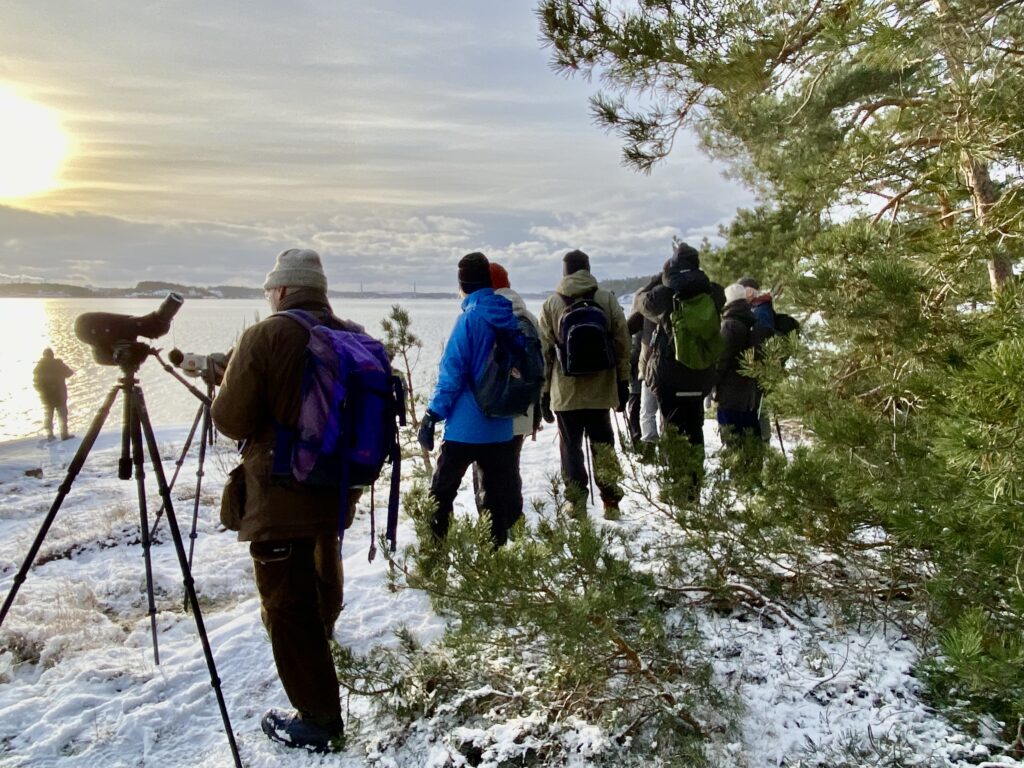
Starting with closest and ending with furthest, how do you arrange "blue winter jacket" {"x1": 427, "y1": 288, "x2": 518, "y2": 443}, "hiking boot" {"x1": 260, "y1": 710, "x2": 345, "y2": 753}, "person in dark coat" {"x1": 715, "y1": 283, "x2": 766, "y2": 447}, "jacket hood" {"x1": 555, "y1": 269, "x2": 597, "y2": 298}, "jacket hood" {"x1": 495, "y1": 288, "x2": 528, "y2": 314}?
"hiking boot" {"x1": 260, "y1": 710, "x2": 345, "y2": 753} → "blue winter jacket" {"x1": 427, "y1": 288, "x2": 518, "y2": 443} → "jacket hood" {"x1": 495, "y1": 288, "x2": 528, "y2": 314} → "jacket hood" {"x1": 555, "y1": 269, "x2": 597, "y2": 298} → "person in dark coat" {"x1": 715, "y1": 283, "x2": 766, "y2": 447}

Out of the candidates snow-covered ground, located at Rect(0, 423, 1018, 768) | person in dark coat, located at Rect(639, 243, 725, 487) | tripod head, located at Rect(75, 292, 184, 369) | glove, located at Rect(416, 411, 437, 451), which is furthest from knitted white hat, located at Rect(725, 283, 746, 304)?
tripod head, located at Rect(75, 292, 184, 369)

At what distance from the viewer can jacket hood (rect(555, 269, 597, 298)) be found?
4.44 metres

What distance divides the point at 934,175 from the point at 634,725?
8.36 ft

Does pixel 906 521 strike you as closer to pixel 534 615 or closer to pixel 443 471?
pixel 534 615

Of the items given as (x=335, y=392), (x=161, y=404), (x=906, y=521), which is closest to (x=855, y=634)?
(x=906, y=521)

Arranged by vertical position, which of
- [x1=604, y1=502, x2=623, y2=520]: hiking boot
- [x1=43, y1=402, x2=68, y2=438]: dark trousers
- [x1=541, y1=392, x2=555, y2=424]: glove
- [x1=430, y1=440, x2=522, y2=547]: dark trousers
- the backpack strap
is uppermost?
the backpack strap

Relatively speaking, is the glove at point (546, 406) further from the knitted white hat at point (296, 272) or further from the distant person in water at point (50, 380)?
the distant person in water at point (50, 380)

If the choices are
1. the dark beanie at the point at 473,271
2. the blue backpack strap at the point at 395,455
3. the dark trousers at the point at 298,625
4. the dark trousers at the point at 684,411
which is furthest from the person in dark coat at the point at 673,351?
the dark trousers at the point at 298,625

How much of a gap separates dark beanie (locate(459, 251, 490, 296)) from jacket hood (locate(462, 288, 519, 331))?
7 cm

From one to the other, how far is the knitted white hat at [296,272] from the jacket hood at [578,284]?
2169 millimetres

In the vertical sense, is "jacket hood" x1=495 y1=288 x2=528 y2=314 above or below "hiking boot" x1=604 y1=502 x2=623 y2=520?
above

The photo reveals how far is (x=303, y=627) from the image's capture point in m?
2.45

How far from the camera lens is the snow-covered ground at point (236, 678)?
239 centimetres

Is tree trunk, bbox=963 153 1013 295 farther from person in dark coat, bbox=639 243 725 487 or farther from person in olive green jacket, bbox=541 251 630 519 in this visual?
person in olive green jacket, bbox=541 251 630 519
